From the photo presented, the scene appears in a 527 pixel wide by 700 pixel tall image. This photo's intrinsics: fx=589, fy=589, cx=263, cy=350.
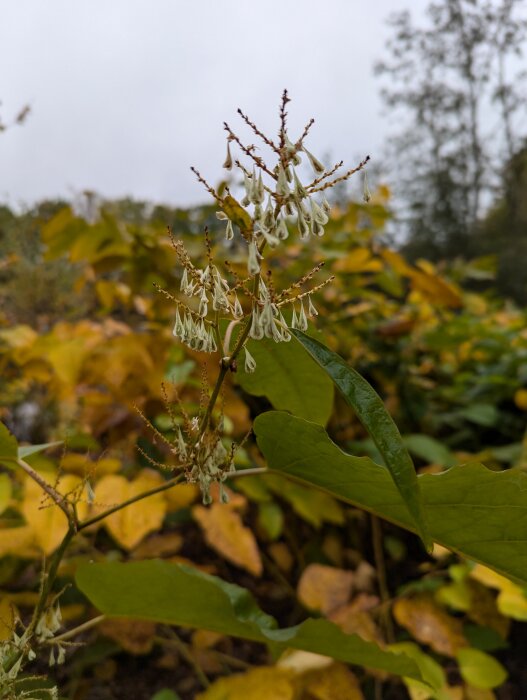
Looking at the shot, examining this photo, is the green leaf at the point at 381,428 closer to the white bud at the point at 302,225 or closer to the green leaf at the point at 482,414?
the white bud at the point at 302,225

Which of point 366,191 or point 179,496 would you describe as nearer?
point 366,191

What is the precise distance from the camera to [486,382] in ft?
4.38

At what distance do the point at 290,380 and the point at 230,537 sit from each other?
45cm

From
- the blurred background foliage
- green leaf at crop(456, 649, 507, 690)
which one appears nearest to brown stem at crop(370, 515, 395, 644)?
the blurred background foliage

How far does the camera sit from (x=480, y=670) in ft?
2.52

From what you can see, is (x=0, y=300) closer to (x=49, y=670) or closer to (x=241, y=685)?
(x=49, y=670)

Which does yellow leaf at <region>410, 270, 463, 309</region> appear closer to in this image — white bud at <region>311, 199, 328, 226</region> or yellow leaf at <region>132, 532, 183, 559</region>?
yellow leaf at <region>132, 532, 183, 559</region>

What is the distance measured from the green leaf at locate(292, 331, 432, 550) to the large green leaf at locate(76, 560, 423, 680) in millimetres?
216

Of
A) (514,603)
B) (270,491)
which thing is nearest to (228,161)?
(514,603)

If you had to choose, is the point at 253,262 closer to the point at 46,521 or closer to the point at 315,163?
the point at 315,163

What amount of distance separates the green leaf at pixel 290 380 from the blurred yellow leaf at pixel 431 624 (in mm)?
526

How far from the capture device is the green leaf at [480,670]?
75cm

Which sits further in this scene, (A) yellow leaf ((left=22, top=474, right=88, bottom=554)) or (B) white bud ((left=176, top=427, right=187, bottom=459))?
(A) yellow leaf ((left=22, top=474, right=88, bottom=554))

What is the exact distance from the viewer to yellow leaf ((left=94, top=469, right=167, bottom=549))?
2.27ft
